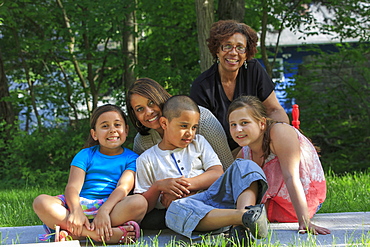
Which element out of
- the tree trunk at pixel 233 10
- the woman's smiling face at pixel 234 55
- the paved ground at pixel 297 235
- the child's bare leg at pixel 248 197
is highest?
the tree trunk at pixel 233 10

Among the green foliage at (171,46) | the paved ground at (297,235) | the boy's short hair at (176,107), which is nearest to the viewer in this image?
the paved ground at (297,235)

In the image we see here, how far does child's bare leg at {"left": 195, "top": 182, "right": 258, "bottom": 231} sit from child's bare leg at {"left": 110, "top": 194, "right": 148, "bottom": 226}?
0.36 meters

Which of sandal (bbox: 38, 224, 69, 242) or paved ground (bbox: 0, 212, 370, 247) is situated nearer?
paved ground (bbox: 0, 212, 370, 247)

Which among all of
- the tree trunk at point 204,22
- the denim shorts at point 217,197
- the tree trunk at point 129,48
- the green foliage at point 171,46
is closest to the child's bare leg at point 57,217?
the denim shorts at point 217,197

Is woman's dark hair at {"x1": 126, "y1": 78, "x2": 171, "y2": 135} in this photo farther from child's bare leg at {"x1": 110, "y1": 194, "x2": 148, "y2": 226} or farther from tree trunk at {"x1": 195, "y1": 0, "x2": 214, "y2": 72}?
tree trunk at {"x1": 195, "y1": 0, "x2": 214, "y2": 72}

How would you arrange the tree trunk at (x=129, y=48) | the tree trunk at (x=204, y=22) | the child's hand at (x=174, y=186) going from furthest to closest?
the tree trunk at (x=129, y=48) → the tree trunk at (x=204, y=22) → the child's hand at (x=174, y=186)

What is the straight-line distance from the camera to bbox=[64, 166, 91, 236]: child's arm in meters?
2.68

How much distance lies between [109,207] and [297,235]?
3.52ft

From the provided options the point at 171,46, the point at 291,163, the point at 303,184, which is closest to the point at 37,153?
the point at 171,46

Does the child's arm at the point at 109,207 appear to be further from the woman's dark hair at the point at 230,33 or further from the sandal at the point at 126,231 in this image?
the woman's dark hair at the point at 230,33

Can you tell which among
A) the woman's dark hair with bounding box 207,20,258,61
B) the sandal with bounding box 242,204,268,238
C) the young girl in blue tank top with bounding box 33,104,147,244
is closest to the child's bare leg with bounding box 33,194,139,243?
the young girl in blue tank top with bounding box 33,104,147,244

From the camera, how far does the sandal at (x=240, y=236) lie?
2.31 metres

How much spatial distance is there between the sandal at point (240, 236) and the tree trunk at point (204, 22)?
3.90 m

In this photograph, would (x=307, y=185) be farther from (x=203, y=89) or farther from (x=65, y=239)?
(x=65, y=239)
